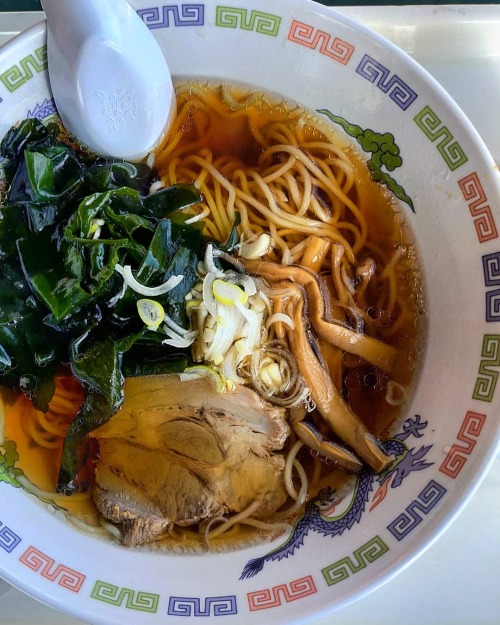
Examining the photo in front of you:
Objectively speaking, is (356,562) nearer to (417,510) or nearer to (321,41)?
(417,510)

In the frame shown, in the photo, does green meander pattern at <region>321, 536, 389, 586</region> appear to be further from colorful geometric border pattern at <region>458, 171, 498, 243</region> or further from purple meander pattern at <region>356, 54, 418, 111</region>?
purple meander pattern at <region>356, 54, 418, 111</region>

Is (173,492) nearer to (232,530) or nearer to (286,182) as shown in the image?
(232,530)

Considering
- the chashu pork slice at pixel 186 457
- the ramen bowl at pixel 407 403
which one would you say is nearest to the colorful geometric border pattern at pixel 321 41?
the ramen bowl at pixel 407 403

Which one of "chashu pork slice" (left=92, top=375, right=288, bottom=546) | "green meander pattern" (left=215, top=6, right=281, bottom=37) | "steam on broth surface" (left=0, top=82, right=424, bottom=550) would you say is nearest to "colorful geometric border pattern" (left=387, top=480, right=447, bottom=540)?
"steam on broth surface" (left=0, top=82, right=424, bottom=550)

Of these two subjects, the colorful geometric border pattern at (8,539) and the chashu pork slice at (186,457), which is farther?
the chashu pork slice at (186,457)

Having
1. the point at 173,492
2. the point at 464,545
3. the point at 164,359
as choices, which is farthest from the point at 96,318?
the point at 464,545

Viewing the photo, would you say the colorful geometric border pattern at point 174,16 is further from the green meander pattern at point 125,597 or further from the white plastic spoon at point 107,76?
the green meander pattern at point 125,597
